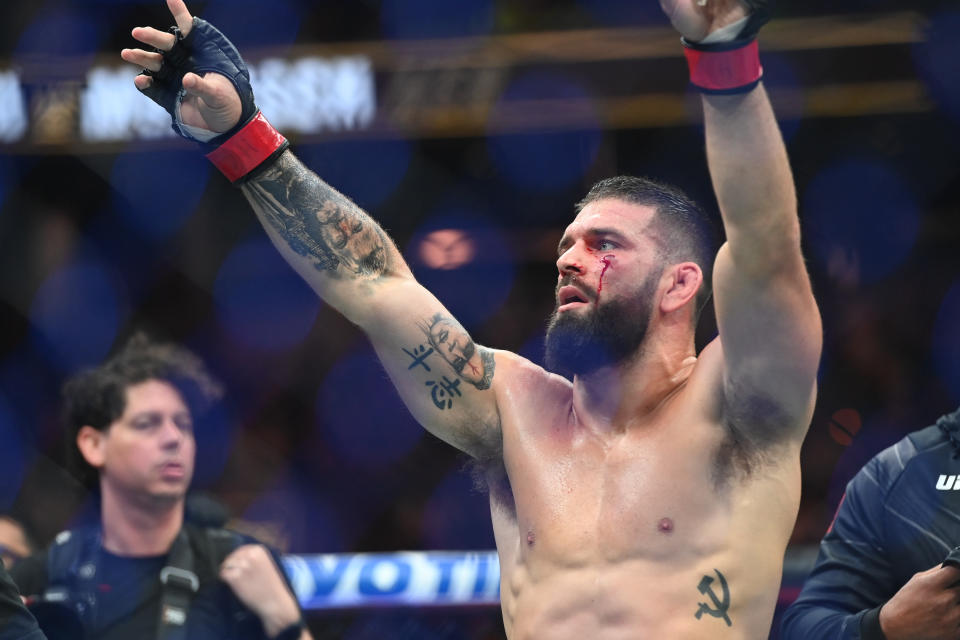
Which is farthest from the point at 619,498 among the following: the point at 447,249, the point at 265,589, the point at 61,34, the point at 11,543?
the point at 61,34

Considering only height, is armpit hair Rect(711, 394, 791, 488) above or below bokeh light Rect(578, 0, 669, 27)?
below

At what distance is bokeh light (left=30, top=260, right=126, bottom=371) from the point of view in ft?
24.6

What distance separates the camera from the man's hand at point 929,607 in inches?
99.7

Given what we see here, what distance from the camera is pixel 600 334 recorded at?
279 centimetres

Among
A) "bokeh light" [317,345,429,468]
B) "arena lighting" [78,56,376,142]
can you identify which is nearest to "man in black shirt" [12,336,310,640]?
"bokeh light" [317,345,429,468]

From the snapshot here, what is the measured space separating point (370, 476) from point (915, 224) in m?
3.39

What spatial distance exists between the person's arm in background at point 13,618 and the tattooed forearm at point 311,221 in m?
0.99

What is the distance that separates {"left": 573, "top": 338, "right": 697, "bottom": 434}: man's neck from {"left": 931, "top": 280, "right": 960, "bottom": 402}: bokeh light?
3430 mm

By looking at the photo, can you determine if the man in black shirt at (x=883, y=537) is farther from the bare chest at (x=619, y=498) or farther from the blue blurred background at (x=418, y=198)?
the blue blurred background at (x=418, y=198)

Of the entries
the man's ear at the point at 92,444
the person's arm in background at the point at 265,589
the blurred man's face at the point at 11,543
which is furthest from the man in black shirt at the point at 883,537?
the blurred man's face at the point at 11,543

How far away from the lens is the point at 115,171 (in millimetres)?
7422

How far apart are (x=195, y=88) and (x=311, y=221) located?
416 mm

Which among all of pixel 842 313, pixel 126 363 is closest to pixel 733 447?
pixel 126 363

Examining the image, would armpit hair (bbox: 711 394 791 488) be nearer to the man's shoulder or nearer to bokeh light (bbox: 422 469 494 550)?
the man's shoulder
